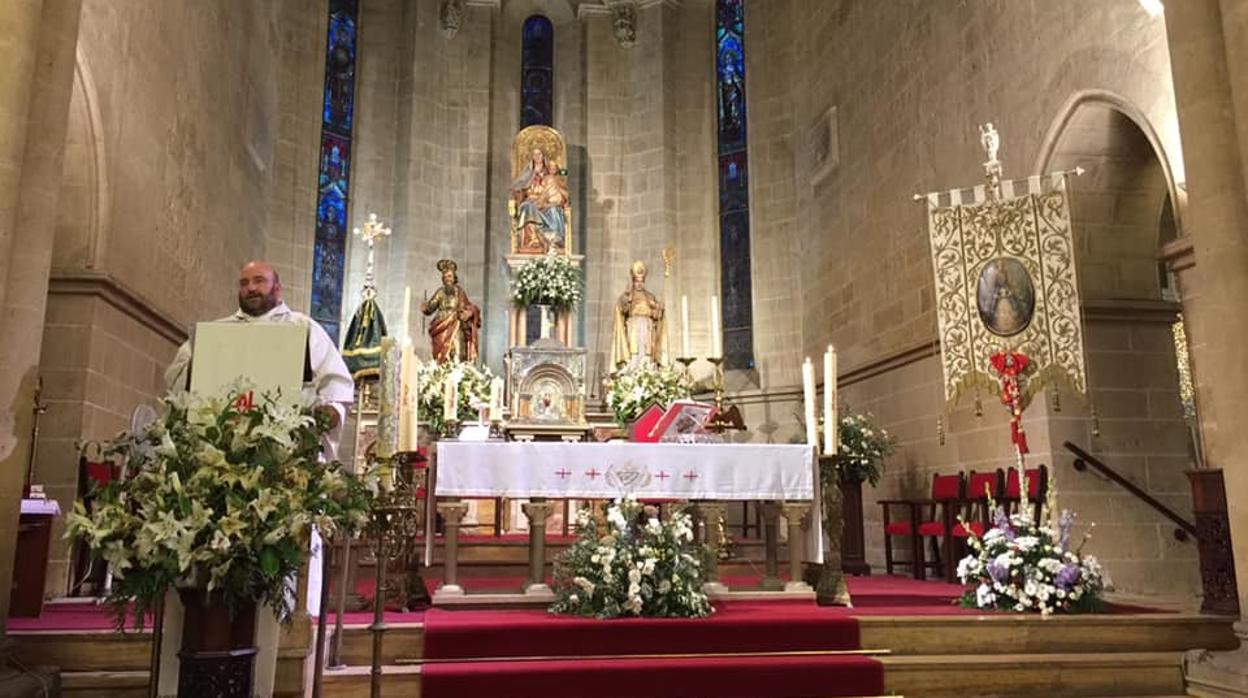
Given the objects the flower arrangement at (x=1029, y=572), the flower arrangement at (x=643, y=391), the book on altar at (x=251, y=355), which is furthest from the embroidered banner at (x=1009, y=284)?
the book on altar at (x=251, y=355)

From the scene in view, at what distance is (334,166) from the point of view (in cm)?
1391

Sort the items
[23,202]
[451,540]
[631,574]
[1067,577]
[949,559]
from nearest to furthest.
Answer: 1. [23,202]
2. [631,574]
3. [1067,577]
4. [451,540]
5. [949,559]

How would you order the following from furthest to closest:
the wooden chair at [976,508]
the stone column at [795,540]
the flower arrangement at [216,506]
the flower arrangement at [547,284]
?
the flower arrangement at [547,284] → the wooden chair at [976,508] → the stone column at [795,540] → the flower arrangement at [216,506]

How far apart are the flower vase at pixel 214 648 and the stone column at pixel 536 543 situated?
9.01ft

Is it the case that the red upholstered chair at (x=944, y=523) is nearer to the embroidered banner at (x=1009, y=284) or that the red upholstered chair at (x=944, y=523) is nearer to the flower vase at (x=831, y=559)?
the embroidered banner at (x=1009, y=284)

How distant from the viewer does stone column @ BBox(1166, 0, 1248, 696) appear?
4.76 m

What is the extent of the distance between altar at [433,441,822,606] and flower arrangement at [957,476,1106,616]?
1030mm

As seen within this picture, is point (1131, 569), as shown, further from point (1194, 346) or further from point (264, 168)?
point (264, 168)

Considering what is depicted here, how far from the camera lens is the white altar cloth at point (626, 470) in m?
5.60

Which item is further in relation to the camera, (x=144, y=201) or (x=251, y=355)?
(x=144, y=201)

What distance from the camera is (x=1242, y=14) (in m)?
4.83

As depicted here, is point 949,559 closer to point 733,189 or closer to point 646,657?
point 646,657

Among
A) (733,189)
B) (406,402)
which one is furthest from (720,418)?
(733,189)

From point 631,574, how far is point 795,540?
152 centimetres
